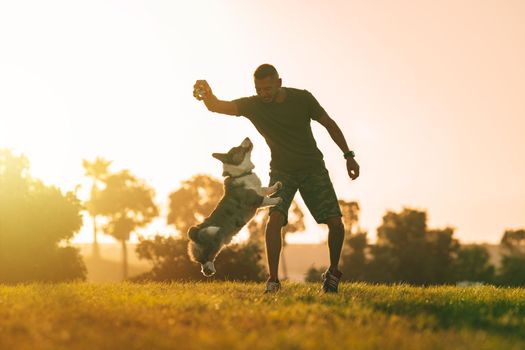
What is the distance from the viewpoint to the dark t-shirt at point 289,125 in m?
9.10

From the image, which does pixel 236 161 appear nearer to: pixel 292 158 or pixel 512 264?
pixel 292 158

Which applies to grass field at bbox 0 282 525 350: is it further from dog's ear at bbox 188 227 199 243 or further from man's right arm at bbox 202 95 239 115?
man's right arm at bbox 202 95 239 115

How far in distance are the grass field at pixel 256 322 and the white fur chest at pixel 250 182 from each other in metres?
1.40

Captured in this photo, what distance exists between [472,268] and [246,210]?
54.8 metres

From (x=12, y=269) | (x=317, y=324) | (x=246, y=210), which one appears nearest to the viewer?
(x=317, y=324)

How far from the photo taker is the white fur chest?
8828 millimetres

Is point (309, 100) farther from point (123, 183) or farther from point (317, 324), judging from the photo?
point (123, 183)

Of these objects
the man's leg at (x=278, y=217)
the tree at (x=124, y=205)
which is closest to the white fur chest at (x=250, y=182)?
the man's leg at (x=278, y=217)

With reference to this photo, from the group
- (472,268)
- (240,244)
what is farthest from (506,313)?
(472,268)

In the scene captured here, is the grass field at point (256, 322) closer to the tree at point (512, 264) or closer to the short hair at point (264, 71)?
the short hair at point (264, 71)

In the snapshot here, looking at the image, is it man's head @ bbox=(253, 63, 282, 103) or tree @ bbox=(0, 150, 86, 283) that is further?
tree @ bbox=(0, 150, 86, 283)

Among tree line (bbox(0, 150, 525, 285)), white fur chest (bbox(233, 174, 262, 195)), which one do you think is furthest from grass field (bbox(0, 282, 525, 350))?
tree line (bbox(0, 150, 525, 285))

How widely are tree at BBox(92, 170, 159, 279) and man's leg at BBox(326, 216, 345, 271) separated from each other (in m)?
69.6

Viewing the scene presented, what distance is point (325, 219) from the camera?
9.22 m
